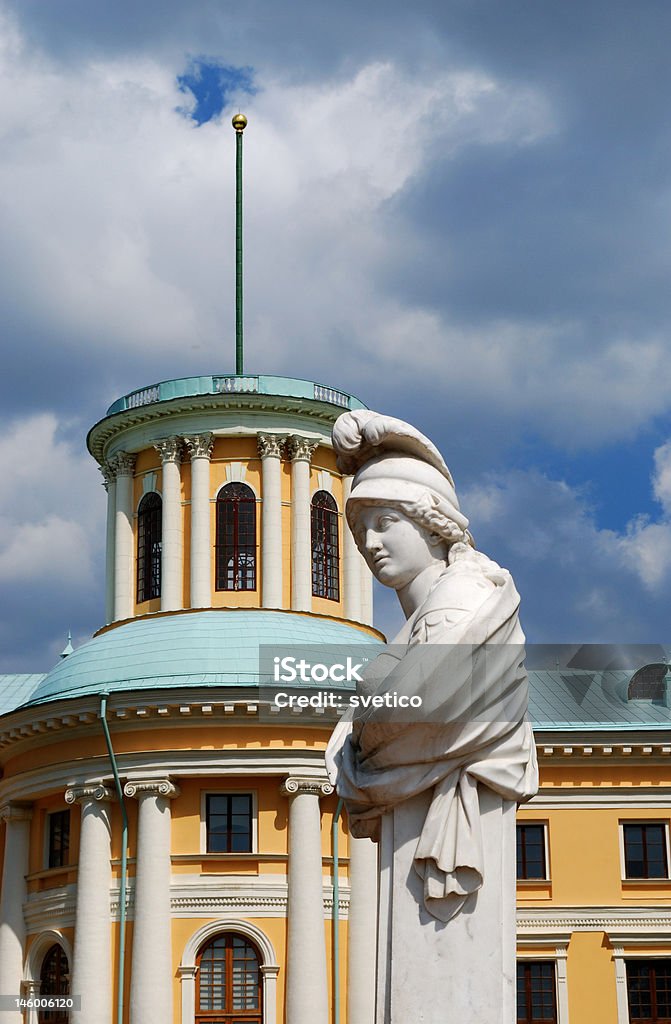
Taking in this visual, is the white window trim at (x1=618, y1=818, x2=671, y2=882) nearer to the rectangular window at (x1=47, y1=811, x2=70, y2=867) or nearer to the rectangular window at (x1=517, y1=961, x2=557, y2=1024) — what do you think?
the rectangular window at (x1=517, y1=961, x2=557, y2=1024)

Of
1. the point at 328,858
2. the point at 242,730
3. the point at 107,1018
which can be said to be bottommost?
the point at 107,1018

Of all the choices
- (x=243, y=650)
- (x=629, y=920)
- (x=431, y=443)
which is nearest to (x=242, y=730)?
(x=243, y=650)

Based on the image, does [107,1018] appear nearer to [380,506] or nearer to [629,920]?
[629,920]

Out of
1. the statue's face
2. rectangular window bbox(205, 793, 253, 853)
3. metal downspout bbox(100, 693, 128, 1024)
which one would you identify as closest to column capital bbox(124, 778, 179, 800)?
metal downspout bbox(100, 693, 128, 1024)

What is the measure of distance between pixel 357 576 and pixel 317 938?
10.6 metres

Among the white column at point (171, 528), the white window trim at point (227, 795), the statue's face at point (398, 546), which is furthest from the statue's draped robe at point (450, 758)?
the white column at point (171, 528)

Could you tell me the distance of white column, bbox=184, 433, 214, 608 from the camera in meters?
39.9

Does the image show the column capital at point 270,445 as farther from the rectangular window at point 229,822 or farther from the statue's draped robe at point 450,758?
the statue's draped robe at point 450,758

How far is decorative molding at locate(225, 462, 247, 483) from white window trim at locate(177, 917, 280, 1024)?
11.5m

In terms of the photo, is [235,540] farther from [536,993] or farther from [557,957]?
[536,993]

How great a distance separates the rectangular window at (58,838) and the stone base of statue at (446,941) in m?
32.6

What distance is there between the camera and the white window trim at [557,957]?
3906cm

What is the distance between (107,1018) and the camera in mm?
32906

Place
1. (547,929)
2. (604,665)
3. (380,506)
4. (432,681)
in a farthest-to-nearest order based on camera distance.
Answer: (604,665), (547,929), (380,506), (432,681)
